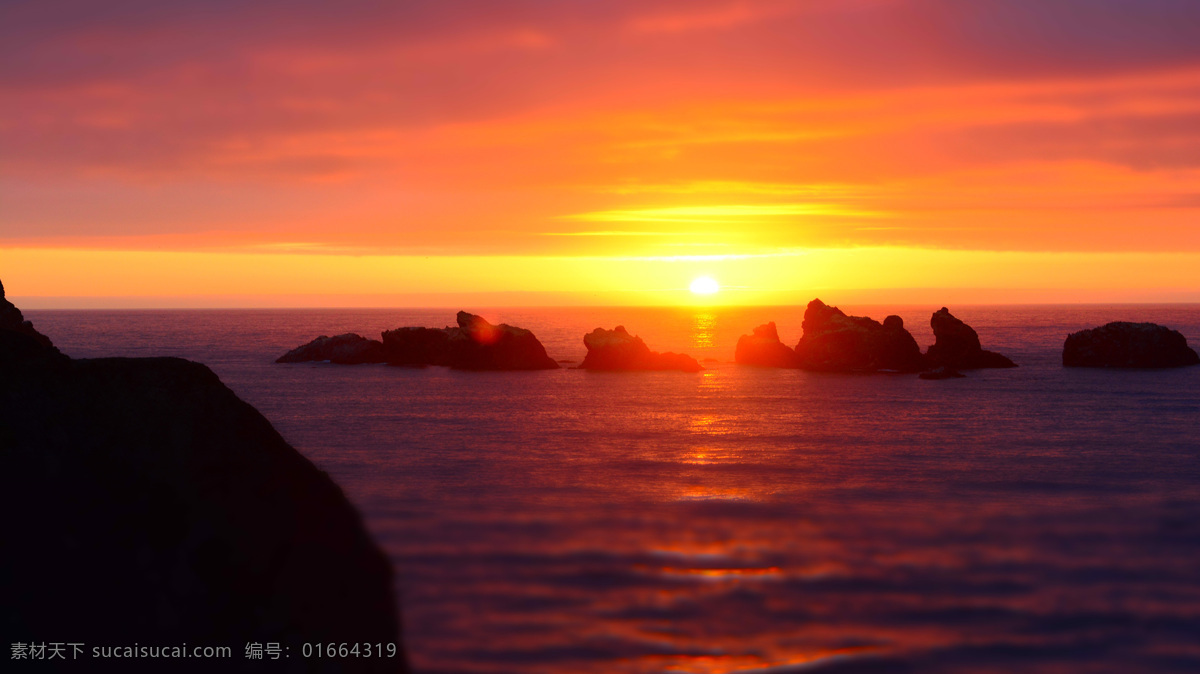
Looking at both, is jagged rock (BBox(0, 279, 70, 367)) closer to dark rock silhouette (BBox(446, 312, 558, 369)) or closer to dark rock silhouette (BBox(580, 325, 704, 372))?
dark rock silhouette (BBox(446, 312, 558, 369))

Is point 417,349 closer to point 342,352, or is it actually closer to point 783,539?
point 342,352

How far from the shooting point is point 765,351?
93.3 meters

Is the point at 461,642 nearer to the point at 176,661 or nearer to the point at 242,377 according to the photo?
the point at 176,661

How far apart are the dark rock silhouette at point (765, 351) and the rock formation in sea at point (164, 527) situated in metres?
82.6

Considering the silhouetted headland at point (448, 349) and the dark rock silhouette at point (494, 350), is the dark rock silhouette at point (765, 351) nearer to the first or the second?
the silhouetted headland at point (448, 349)

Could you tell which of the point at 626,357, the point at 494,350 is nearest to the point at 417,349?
the point at 494,350

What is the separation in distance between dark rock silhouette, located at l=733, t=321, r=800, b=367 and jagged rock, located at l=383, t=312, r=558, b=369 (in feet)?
74.2

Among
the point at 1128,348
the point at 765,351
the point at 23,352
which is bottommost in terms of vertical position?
the point at 765,351

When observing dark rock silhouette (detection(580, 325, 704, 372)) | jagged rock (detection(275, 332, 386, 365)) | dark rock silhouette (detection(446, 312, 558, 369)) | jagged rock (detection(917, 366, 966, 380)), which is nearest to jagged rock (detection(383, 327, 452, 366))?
jagged rock (detection(275, 332, 386, 365))

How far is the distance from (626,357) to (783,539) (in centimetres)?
6945

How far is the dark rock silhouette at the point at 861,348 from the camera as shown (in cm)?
8169

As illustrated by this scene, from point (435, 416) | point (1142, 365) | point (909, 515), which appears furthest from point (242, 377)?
point (1142, 365)

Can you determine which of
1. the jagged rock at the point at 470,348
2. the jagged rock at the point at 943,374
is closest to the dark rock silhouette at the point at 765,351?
the jagged rock at the point at 943,374

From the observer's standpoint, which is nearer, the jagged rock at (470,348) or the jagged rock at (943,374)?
the jagged rock at (943,374)
